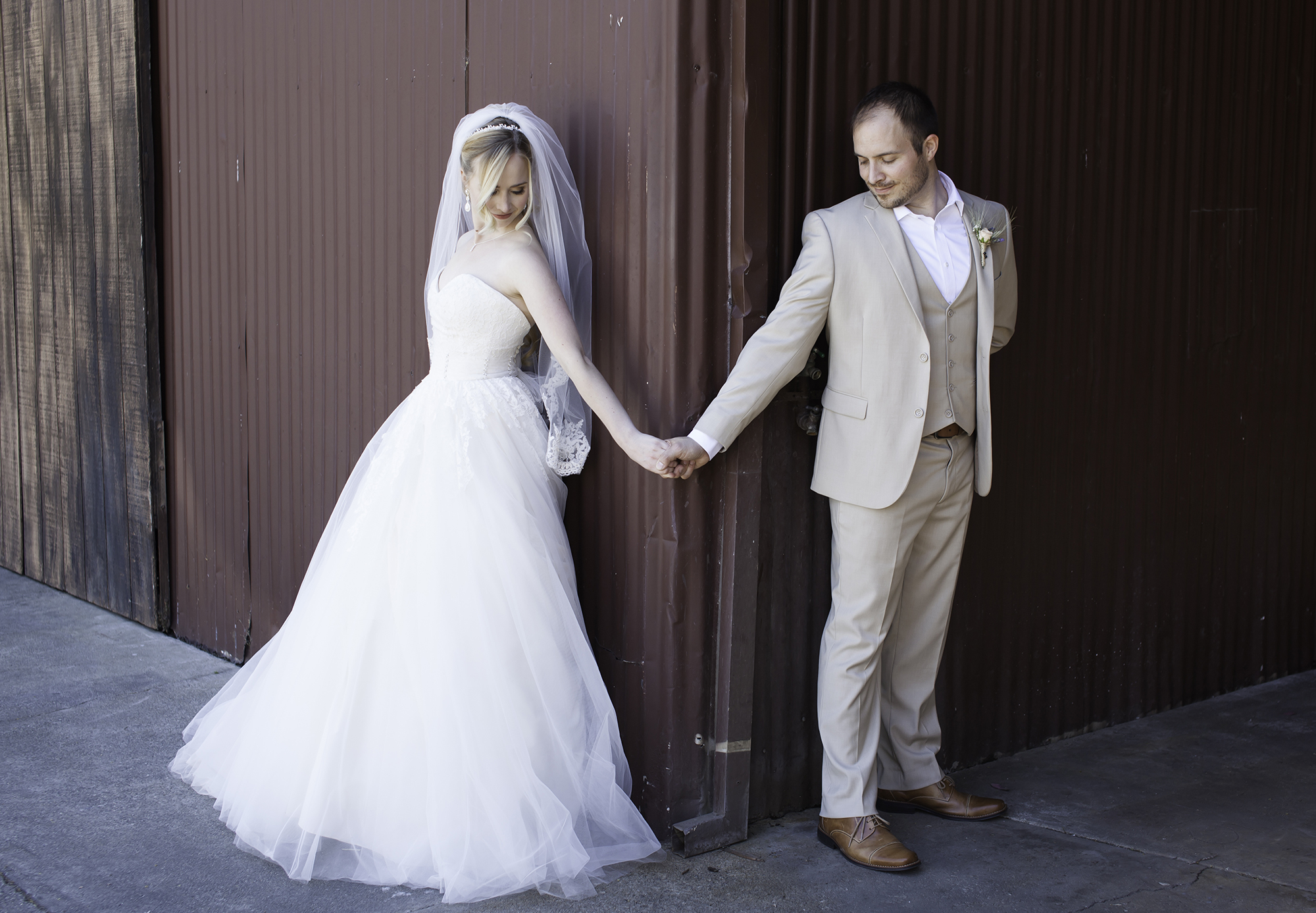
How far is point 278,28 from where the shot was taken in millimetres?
4625

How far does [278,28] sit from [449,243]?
1708 millimetres

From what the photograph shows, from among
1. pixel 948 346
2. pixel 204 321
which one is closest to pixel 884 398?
pixel 948 346

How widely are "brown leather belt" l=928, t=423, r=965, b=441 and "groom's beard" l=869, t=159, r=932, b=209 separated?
0.61 meters

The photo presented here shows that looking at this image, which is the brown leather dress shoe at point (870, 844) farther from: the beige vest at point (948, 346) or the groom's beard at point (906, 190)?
the groom's beard at point (906, 190)

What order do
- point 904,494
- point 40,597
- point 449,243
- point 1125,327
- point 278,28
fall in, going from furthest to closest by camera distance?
1. point 40,597
2. point 278,28
3. point 1125,327
4. point 449,243
5. point 904,494

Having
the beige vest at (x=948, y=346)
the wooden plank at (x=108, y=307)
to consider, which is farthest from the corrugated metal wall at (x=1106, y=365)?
the wooden plank at (x=108, y=307)

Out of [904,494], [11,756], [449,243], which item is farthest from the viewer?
[11,756]

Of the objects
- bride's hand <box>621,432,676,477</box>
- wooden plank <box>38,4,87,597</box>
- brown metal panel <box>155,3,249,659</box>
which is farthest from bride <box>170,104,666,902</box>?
wooden plank <box>38,4,87,597</box>

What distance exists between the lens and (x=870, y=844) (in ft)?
10.4

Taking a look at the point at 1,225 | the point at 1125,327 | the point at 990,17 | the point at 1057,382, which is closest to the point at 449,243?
the point at 990,17

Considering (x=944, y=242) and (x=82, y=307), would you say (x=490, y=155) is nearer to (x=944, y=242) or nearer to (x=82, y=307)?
(x=944, y=242)

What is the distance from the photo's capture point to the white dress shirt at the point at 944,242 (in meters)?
3.21

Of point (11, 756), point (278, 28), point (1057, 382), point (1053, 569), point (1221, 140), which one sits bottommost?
point (11, 756)

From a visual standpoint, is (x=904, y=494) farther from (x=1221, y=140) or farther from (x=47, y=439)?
(x=47, y=439)
